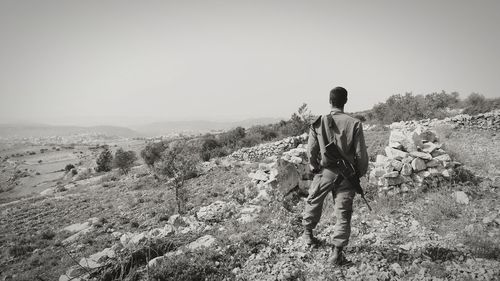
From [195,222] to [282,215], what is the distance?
2410 mm

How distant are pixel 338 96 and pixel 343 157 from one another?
0.87 meters

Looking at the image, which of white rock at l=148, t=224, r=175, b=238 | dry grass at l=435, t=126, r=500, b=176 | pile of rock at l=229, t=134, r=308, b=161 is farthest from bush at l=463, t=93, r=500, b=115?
white rock at l=148, t=224, r=175, b=238

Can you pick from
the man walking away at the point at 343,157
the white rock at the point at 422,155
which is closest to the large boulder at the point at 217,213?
the man walking away at the point at 343,157

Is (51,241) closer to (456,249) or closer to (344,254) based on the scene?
(344,254)

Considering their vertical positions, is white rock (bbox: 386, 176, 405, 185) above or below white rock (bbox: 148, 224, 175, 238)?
above

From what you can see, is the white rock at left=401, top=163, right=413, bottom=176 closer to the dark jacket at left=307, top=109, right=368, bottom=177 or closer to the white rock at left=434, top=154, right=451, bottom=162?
the white rock at left=434, top=154, right=451, bottom=162

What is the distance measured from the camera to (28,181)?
34375 millimetres

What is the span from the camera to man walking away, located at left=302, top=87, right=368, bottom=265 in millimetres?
3123

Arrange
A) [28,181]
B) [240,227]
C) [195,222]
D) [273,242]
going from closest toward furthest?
1. [273,242]
2. [240,227]
3. [195,222]
4. [28,181]

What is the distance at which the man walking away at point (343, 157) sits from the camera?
3123 millimetres

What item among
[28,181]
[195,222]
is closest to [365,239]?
[195,222]

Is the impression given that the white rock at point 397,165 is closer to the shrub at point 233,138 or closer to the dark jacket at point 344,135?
the dark jacket at point 344,135

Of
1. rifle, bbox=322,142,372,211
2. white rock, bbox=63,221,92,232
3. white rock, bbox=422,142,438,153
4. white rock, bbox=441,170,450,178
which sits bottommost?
white rock, bbox=63,221,92,232

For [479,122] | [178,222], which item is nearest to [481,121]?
[479,122]
